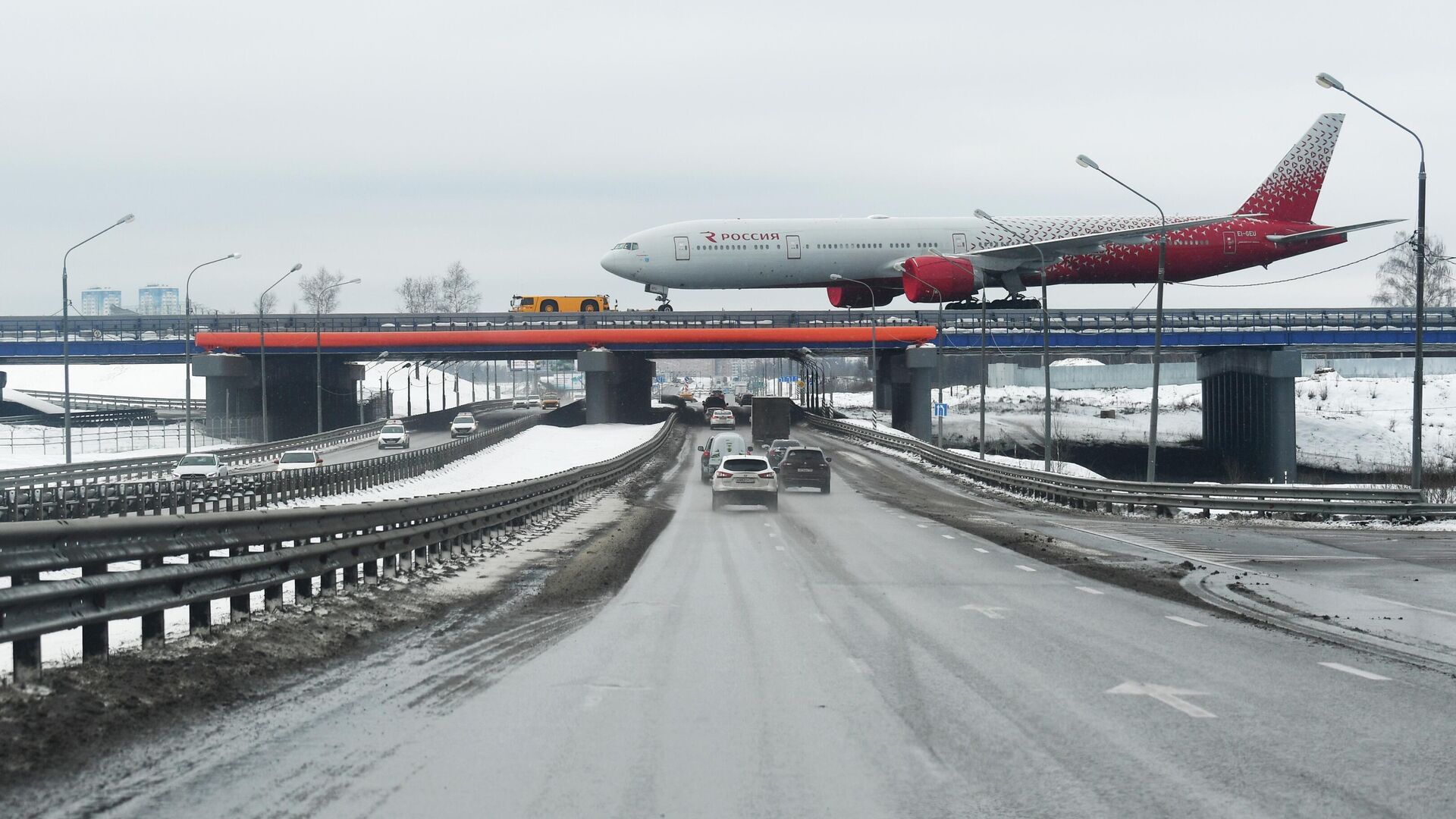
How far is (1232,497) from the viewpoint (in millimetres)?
35188

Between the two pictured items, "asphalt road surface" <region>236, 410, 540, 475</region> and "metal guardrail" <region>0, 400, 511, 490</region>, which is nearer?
"metal guardrail" <region>0, 400, 511, 490</region>

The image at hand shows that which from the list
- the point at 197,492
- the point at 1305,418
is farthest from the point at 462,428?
the point at 1305,418

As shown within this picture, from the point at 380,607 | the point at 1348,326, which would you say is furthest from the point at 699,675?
the point at 1348,326

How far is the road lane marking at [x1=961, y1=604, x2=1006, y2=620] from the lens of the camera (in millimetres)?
14148

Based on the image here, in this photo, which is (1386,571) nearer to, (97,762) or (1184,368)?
(97,762)

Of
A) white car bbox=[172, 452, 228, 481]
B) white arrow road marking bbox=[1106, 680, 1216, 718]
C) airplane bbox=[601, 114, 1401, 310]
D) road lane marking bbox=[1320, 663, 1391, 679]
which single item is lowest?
white car bbox=[172, 452, 228, 481]

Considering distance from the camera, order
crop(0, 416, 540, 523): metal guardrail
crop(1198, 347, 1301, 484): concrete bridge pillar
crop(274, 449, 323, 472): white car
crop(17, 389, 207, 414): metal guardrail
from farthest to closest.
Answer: crop(17, 389, 207, 414): metal guardrail → crop(1198, 347, 1301, 484): concrete bridge pillar → crop(274, 449, 323, 472): white car → crop(0, 416, 540, 523): metal guardrail

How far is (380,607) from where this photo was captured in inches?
559

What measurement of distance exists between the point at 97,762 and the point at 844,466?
55.3m

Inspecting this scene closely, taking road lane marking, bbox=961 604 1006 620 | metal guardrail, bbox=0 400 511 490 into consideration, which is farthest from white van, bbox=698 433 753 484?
A: road lane marking, bbox=961 604 1006 620

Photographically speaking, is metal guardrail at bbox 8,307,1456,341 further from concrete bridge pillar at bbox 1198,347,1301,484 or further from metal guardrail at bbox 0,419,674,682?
metal guardrail at bbox 0,419,674,682

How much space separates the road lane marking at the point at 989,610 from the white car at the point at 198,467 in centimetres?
3858

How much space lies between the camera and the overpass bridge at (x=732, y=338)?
87500mm

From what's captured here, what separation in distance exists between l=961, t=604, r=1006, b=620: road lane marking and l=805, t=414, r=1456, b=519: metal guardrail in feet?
66.9
